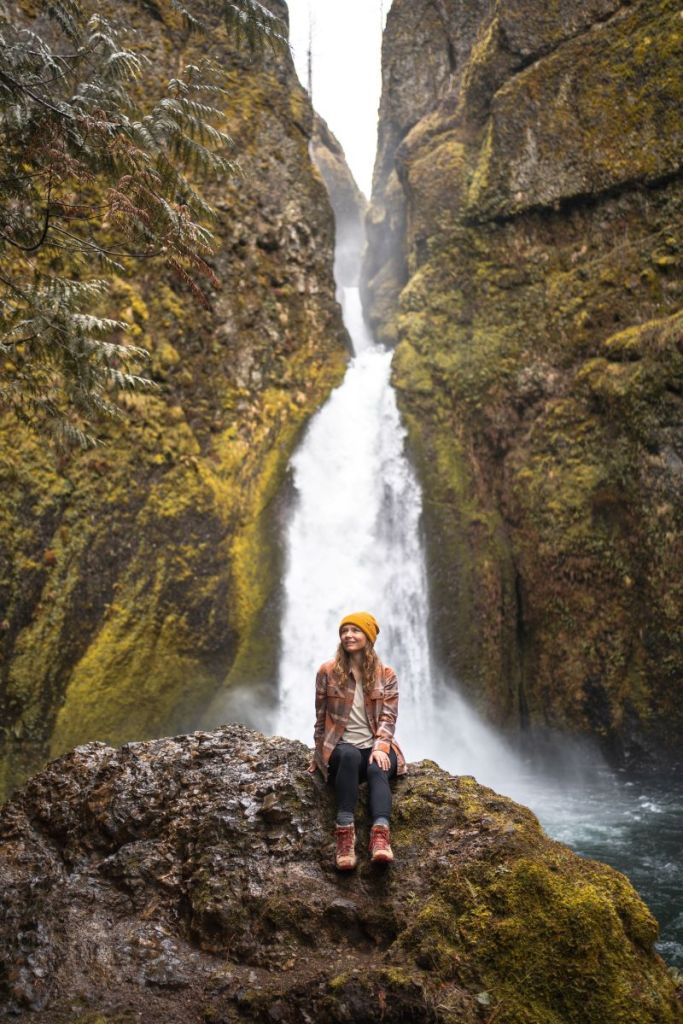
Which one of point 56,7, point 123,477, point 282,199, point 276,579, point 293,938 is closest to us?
point 293,938

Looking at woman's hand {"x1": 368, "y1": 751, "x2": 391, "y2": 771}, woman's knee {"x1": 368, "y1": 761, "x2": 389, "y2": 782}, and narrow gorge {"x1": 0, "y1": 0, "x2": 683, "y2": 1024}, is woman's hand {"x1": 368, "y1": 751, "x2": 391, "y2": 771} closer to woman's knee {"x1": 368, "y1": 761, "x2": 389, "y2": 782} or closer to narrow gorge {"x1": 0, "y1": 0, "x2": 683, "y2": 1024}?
woman's knee {"x1": 368, "y1": 761, "x2": 389, "y2": 782}

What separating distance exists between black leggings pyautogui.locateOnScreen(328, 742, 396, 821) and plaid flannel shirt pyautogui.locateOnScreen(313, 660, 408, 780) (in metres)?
0.07

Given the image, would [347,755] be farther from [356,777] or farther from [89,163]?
[89,163]

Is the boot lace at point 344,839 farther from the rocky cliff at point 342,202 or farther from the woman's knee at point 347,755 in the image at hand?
the rocky cliff at point 342,202

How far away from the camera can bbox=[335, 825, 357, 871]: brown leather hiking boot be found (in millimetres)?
3480

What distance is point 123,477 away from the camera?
1120 centimetres

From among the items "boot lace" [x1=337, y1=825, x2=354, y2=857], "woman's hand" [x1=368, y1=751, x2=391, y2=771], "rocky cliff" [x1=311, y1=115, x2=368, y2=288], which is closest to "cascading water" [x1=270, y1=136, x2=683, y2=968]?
"woman's hand" [x1=368, y1=751, x2=391, y2=771]

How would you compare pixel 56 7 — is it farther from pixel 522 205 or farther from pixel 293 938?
pixel 522 205

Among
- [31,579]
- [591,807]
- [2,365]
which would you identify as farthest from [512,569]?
[2,365]

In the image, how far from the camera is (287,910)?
3320 millimetres

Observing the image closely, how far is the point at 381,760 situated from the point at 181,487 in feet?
29.6

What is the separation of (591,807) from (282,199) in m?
15.5

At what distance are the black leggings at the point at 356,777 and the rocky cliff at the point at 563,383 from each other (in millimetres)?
9091

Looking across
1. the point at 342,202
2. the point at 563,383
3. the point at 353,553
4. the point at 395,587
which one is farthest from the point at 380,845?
the point at 342,202
